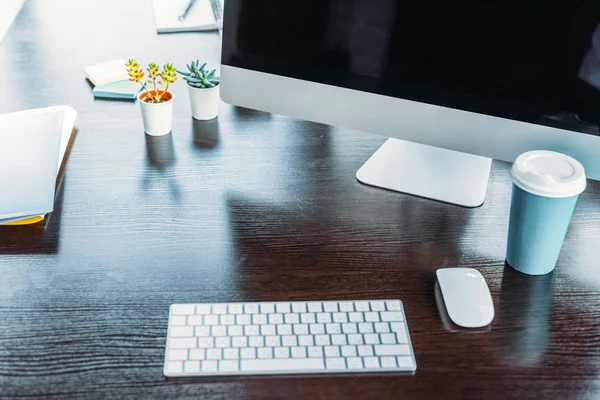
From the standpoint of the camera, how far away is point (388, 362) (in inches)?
28.8

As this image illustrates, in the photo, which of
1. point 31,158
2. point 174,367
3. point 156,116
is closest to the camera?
point 174,367

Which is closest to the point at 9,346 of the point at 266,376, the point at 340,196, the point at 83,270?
the point at 83,270

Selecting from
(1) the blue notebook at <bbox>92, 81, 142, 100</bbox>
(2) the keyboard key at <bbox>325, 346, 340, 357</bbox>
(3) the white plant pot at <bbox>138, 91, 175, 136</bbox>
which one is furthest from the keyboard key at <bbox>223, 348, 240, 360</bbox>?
(1) the blue notebook at <bbox>92, 81, 142, 100</bbox>

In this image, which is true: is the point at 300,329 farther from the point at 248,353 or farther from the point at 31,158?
the point at 31,158

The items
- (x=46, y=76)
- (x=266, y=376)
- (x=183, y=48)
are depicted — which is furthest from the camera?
(x=183, y=48)

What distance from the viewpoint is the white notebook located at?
157cm

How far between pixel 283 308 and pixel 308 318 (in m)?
0.03

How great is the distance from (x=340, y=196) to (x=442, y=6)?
1.06ft

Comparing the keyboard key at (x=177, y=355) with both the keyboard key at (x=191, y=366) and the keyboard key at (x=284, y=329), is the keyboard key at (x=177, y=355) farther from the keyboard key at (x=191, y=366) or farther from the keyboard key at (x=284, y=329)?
the keyboard key at (x=284, y=329)

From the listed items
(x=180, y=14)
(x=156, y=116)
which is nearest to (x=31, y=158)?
(x=156, y=116)

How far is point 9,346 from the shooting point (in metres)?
0.75

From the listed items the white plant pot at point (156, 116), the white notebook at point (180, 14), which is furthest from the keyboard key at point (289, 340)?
the white notebook at point (180, 14)

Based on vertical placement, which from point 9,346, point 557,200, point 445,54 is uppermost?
point 445,54

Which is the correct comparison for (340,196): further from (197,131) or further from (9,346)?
(9,346)
